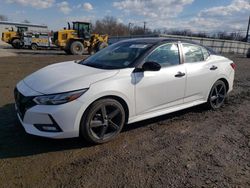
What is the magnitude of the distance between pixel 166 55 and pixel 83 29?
63.6 ft

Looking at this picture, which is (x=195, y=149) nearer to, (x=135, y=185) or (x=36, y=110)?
(x=135, y=185)

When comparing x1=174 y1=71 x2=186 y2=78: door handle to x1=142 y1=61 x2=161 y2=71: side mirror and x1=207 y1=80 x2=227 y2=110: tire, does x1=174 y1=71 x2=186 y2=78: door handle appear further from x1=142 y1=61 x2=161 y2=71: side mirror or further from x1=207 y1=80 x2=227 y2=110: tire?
x1=207 y1=80 x2=227 y2=110: tire

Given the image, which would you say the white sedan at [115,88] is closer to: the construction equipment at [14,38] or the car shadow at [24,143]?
the car shadow at [24,143]

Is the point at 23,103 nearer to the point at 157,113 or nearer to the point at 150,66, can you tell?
the point at 150,66

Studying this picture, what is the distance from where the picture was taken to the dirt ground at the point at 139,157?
2842 millimetres

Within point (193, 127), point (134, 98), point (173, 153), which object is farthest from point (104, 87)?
point (193, 127)

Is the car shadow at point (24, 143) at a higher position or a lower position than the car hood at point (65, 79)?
lower

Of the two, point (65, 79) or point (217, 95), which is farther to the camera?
point (217, 95)

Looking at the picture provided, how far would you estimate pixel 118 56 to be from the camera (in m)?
4.36

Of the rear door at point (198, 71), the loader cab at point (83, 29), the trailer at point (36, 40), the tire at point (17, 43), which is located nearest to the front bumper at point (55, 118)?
the rear door at point (198, 71)

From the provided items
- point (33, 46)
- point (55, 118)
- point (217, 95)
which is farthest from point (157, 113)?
point (33, 46)

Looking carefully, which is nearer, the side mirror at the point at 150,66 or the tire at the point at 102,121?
the tire at the point at 102,121

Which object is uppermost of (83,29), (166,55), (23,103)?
(83,29)

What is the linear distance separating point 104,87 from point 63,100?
0.60 metres
